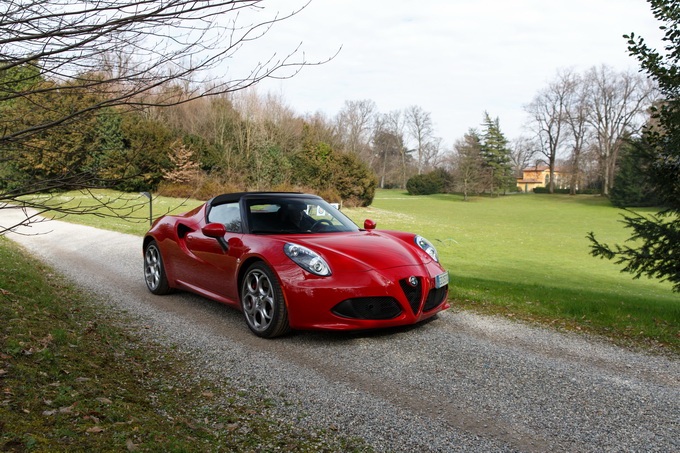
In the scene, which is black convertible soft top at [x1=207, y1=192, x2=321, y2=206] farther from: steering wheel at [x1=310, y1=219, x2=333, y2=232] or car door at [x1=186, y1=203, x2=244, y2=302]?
steering wheel at [x1=310, y1=219, x2=333, y2=232]

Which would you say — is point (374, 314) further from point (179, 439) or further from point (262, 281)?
point (179, 439)

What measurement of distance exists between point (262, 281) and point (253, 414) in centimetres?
198

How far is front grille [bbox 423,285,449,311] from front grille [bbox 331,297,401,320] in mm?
489

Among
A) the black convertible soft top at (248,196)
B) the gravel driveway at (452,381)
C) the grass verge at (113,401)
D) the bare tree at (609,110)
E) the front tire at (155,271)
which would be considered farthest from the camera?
the bare tree at (609,110)

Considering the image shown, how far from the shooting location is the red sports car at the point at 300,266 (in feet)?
15.8

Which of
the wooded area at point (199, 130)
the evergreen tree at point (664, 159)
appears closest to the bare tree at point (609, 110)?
the wooded area at point (199, 130)

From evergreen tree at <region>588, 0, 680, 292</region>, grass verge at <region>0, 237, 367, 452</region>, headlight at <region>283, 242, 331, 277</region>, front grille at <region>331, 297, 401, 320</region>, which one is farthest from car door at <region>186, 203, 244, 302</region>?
evergreen tree at <region>588, 0, 680, 292</region>

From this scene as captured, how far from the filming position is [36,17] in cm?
325

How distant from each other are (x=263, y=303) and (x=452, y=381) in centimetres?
211

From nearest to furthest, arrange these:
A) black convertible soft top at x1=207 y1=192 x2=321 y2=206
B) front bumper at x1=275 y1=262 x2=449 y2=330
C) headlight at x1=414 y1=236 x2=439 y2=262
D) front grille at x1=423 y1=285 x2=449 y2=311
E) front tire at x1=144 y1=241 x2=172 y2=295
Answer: front bumper at x1=275 y1=262 x2=449 y2=330 < front grille at x1=423 y1=285 x2=449 y2=311 < headlight at x1=414 y1=236 x2=439 y2=262 < black convertible soft top at x1=207 y1=192 x2=321 y2=206 < front tire at x1=144 y1=241 x2=172 y2=295

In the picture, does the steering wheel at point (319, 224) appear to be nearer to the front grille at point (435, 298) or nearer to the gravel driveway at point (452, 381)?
the gravel driveway at point (452, 381)

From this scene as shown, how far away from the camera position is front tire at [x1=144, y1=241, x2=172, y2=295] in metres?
7.06

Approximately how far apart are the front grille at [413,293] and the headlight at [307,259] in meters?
0.80

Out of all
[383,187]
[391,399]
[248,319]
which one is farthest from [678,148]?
[383,187]
